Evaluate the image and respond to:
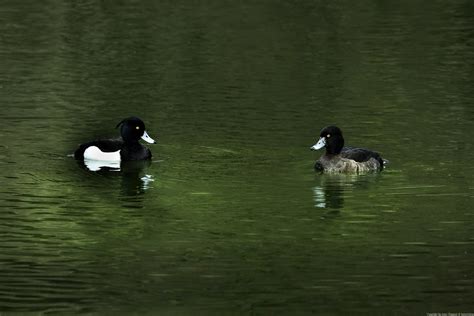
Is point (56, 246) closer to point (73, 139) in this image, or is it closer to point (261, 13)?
point (73, 139)

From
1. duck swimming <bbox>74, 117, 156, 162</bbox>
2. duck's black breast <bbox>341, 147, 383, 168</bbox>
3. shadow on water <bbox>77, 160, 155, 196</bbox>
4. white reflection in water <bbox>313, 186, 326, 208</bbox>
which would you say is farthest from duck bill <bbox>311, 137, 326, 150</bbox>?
duck swimming <bbox>74, 117, 156, 162</bbox>

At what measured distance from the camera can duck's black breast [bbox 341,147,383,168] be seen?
67.8 feet

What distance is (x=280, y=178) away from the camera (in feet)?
65.5

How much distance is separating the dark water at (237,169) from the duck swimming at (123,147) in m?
0.25

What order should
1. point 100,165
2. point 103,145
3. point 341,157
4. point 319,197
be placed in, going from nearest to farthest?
1. point 319,197
2. point 341,157
3. point 100,165
4. point 103,145

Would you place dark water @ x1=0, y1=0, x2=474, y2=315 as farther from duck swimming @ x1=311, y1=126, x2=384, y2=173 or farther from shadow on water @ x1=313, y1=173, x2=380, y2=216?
duck swimming @ x1=311, y1=126, x2=384, y2=173

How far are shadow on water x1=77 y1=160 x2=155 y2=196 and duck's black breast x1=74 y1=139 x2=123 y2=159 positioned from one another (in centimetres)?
19

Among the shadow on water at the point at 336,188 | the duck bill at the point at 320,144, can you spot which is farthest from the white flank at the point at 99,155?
the shadow on water at the point at 336,188

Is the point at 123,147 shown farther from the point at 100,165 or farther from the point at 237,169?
the point at 237,169

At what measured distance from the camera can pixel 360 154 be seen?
2075 centimetres

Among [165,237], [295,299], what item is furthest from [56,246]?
[295,299]

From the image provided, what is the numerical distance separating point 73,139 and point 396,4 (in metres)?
19.8

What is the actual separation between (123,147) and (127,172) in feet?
3.19

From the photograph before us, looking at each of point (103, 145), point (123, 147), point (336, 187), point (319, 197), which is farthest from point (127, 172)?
point (319, 197)
